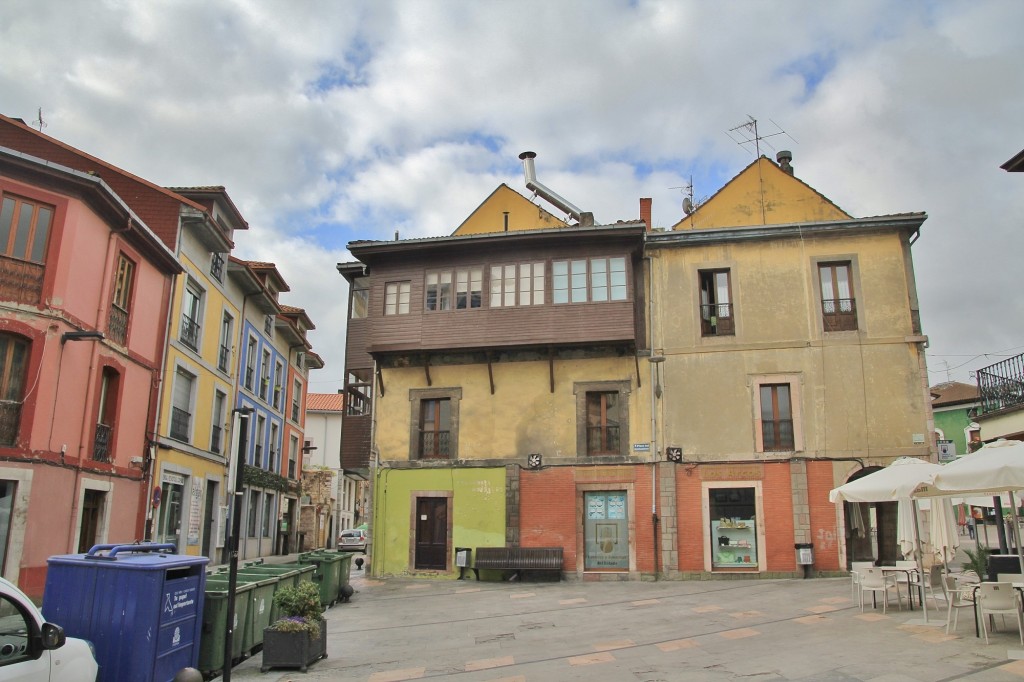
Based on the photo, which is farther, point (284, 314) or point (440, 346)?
point (284, 314)

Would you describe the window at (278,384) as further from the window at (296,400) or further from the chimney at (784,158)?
the chimney at (784,158)

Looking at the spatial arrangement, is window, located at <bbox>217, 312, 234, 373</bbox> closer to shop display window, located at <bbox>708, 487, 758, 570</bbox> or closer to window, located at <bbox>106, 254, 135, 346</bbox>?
window, located at <bbox>106, 254, 135, 346</bbox>

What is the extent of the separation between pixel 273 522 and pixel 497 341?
1626 cm

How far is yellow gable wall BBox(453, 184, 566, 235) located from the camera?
2475cm

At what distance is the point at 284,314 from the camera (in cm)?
3353

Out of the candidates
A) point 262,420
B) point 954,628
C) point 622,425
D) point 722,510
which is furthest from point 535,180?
point 954,628

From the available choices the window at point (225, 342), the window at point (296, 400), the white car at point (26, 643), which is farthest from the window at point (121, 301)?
the window at point (296, 400)

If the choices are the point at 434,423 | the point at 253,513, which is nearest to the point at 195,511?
the point at 253,513

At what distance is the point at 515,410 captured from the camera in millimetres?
22000

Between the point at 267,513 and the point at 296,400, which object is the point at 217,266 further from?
the point at 296,400

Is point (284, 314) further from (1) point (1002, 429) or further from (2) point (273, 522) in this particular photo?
(1) point (1002, 429)

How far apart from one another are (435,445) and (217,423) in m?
8.28

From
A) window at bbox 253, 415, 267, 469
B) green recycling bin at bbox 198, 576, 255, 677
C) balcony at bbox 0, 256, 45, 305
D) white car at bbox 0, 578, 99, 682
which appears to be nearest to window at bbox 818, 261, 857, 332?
green recycling bin at bbox 198, 576, 255, 677

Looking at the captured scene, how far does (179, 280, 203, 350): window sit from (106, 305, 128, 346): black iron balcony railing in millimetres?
3412
